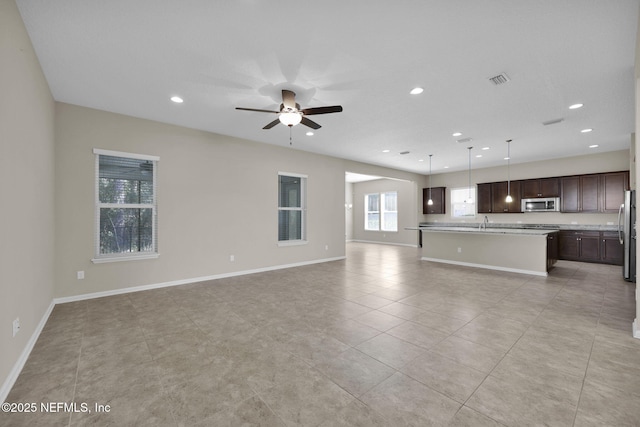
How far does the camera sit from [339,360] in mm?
2277

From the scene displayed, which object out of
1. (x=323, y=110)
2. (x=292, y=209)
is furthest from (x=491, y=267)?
(x=323, y=110)

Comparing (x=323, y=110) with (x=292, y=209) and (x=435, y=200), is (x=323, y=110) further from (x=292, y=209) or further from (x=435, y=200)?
(x=435, y=200)

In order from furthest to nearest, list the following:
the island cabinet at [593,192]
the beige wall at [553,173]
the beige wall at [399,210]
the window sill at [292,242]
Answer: the beige wall at [399,210]
the beige wall at [553,173]
the island cabinet at [593,192]
the window sill at [292,242]

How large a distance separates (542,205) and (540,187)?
535mm

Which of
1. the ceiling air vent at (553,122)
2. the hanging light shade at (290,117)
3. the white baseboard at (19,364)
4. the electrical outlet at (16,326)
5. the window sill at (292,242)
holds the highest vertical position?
the ceiling air vent at (553,122)

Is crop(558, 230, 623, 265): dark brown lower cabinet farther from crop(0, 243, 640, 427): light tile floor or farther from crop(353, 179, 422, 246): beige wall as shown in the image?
crop(353, 179, 422, 246): beige wall

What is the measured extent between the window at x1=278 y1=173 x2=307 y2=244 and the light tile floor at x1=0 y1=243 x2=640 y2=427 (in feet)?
8.50

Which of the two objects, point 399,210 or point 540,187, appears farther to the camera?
point 399,210

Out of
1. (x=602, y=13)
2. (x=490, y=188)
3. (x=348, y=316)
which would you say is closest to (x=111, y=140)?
(x=348, y=316)

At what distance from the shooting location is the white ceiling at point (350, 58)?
2.15 metres

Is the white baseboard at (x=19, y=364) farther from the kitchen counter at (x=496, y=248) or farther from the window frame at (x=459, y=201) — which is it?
the window frame at (x=459, y=201)

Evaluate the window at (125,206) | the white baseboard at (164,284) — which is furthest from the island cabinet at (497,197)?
the window at (125,206)

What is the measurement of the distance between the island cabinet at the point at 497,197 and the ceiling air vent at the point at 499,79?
6.24 m

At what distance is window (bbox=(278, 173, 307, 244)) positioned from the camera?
654 cm
